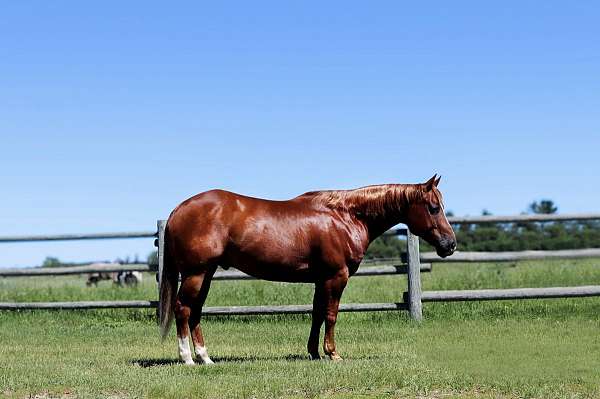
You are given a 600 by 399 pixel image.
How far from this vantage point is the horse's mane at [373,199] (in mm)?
9164

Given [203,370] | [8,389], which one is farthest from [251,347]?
[8,389]

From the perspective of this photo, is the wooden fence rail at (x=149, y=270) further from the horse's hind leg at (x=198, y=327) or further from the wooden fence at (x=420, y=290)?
the horse's hind leg at (x=198, y=327)

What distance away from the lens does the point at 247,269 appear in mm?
8875

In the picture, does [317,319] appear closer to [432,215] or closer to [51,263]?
[432,215]

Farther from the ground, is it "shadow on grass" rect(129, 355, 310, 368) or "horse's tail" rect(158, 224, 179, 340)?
"horse's tail" rect(158, 224, 179, 340)

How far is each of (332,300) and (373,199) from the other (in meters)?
1.13

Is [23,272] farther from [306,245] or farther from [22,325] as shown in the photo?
[306,245]

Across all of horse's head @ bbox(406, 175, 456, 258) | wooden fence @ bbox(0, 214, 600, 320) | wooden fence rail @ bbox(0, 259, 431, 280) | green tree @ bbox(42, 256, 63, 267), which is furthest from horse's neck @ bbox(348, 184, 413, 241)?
green tree @ bbox(42, 256, 63, 267)

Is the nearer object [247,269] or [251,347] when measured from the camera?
[247,269]

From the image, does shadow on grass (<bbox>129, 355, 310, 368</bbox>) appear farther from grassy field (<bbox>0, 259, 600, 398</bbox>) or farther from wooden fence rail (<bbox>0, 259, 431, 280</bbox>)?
wooden fence rail (<bbox>0, 259, 431, 280</bbox>)

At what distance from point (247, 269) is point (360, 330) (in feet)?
12.1

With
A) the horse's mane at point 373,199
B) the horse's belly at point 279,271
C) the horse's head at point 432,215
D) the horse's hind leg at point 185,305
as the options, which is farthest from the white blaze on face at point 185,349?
the horse's head at point 432,215

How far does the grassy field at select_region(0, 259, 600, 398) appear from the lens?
7.27m

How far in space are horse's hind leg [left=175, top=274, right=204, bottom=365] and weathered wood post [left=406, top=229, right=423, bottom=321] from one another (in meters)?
4.79
